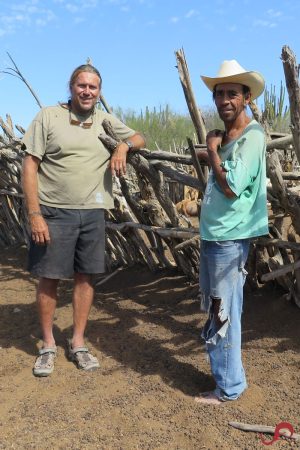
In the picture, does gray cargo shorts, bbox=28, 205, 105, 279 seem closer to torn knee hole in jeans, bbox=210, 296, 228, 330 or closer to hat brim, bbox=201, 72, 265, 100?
torn knee hole in jeans, bbox=210, 296, 228, 330

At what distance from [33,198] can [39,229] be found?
0.60 ft

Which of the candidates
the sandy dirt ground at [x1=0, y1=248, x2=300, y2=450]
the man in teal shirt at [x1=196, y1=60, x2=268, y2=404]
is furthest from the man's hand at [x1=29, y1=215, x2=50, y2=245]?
the man in teal shirt at [x1=196, y1=60, x2=268, y2=404]

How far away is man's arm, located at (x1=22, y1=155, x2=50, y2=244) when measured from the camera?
2.93 metres

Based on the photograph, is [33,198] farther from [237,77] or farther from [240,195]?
[237,77]

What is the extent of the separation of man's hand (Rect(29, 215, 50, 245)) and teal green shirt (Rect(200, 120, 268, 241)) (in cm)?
98

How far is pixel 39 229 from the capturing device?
293cm

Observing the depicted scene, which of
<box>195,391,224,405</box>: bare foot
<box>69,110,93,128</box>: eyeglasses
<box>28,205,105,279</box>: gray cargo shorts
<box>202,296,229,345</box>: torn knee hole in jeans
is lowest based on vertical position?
<box>195,391,224,405</box>: bare foot

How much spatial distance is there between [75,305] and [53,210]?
64cm

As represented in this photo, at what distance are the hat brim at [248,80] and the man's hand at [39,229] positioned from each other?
1230 millimetres

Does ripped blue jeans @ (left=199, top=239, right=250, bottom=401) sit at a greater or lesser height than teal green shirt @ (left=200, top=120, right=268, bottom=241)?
lesser

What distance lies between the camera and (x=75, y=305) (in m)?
3.21

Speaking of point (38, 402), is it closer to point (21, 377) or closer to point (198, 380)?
point (21, 377)

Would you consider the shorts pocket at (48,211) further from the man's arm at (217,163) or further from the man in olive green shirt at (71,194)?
the man's arm at (217,163)

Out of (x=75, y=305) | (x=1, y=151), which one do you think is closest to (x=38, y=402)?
(x=75, y=305)
